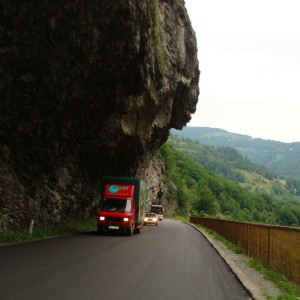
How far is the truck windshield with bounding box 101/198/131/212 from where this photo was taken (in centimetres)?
2642

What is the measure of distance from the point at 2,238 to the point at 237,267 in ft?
33.0

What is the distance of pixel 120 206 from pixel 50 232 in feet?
16.1

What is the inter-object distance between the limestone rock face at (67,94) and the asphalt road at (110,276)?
7671 mm

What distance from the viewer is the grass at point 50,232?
1869 centimetres

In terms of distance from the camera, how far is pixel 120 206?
87.1ft

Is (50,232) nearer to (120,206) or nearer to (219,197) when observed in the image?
(120,206)

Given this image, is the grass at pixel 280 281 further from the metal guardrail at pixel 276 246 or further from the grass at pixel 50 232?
the grass at pixel 50 232

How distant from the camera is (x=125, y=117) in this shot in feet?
107

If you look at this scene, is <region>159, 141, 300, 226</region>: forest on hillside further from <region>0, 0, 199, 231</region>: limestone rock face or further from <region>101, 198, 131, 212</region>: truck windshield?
<region>101, 198, 131, 212</region>: truck windshield

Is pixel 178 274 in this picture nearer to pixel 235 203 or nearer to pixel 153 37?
pixel 153 37

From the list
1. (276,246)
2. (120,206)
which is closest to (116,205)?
(120,206)

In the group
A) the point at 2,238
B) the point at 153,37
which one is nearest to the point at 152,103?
the point at 153,37

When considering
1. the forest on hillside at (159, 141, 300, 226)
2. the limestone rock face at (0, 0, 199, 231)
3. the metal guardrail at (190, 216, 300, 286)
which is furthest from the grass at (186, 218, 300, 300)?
the forest on hillside at (159, 141, 300, 226)

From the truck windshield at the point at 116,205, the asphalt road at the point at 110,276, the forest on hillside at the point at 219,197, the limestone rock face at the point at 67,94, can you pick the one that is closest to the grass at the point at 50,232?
the limestone rock face at the point at 67,94
